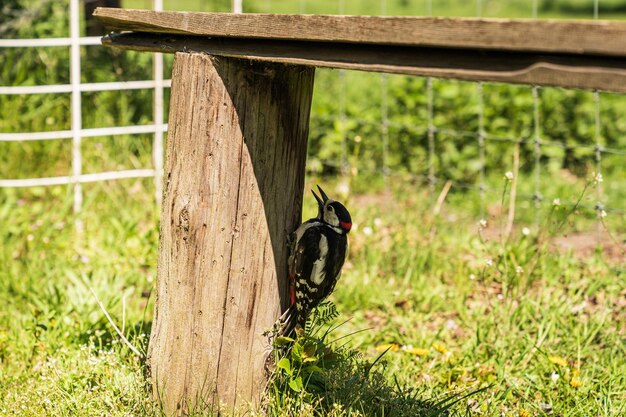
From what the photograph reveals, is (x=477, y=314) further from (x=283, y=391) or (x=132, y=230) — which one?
(x=132, y=230)

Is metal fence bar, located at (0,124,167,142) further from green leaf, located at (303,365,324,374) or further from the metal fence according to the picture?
green leaf, located at (303,365,324,374)

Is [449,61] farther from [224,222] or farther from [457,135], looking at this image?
[457,135]

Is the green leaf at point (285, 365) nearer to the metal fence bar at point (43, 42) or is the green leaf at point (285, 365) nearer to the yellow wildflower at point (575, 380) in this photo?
the yellow wildflower at point (575, 380)

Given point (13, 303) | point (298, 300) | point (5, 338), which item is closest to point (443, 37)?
point (298, 300)

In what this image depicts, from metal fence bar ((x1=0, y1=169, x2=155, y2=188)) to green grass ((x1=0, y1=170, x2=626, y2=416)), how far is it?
0.14 meters

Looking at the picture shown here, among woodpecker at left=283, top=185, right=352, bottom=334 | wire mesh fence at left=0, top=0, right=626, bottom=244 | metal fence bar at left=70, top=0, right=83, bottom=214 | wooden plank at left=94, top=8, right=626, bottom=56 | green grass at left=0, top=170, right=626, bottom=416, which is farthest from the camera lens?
wire mesh fence at left=0, top=0, right=626, bottom=244

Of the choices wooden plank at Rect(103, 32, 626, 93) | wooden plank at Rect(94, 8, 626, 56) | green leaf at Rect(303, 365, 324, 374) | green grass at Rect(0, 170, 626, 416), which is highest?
wooden plank at Rect(94, 8, 626, 56)

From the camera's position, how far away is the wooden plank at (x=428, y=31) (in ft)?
6.22

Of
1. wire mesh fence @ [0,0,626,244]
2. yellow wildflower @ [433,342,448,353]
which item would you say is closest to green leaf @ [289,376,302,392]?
yellow wildflower @ [433,342,448,353]

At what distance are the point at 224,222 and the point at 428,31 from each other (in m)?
1.18

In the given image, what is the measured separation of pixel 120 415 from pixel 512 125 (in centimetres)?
477

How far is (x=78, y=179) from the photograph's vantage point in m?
5.81

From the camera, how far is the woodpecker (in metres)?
3.21

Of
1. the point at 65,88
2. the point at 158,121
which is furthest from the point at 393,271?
the point at 65,88
